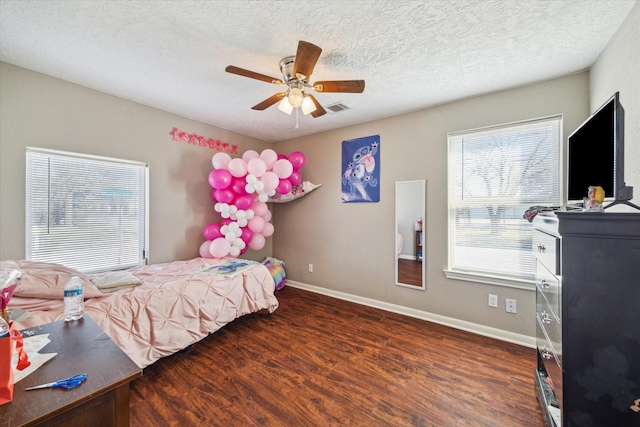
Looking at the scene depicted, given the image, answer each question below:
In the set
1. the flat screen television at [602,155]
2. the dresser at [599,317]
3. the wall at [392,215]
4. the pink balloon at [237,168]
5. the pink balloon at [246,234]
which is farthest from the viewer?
the pink balloon at [246,234]

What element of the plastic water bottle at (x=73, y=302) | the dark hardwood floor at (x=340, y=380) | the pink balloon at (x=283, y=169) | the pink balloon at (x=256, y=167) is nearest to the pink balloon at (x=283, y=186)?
the pink balloon at (x=283, y=169)

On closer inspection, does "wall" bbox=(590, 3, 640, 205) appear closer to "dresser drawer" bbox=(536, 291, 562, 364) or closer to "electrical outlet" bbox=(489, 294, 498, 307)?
"dresser drawer" bbox=(536, 291, 562, 364)

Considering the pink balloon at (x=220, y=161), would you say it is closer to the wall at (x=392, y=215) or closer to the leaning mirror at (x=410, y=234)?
the wall at (x=392, y=215)

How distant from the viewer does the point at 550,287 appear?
1.32 m

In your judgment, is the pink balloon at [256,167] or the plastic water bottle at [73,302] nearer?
the plastic water bottle at [73,302]

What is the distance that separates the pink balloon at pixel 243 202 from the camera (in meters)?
3.24

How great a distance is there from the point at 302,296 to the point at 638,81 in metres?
3.68

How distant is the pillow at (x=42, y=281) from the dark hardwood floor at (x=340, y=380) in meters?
0.83

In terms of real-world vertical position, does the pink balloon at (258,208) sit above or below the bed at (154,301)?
above

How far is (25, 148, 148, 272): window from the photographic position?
87.4 inches

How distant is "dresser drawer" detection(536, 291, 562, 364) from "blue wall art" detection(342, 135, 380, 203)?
2004mm

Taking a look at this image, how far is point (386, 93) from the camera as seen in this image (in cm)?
258

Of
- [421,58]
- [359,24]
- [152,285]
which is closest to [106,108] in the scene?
[152,285]

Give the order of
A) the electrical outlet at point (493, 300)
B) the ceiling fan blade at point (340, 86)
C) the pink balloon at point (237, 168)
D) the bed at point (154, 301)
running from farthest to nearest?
the pink balloon at point (237, 168)
the electrical outlet at point (493, 300)
the ceiling fan blade at point (340, 86)
the bed at point (154, 301)
